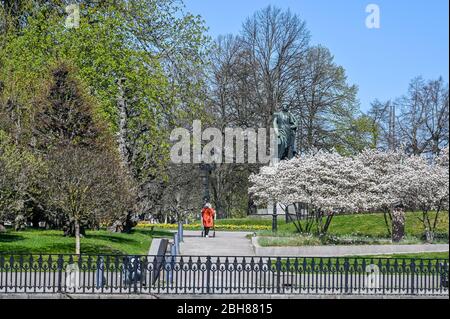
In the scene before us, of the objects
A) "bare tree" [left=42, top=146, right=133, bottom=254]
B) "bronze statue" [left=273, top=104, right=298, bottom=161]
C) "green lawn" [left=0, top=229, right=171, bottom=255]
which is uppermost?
"bronze statue" [left=273, top=104, right=298, bottom=161]

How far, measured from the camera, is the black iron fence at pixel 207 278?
69.4 feet

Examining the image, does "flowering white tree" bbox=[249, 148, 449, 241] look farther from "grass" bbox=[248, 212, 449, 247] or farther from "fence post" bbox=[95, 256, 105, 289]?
"fence post" bbox=[95, 256, 105, 289]

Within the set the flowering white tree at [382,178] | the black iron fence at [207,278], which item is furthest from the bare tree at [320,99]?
the black iron fence at [207,278]

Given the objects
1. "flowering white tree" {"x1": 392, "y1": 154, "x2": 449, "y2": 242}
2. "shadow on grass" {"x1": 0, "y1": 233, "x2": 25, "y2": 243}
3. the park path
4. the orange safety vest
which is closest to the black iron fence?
"shadow on grass" {"x1": 0, "y1": 233, "x2": 25, "y2": 243}

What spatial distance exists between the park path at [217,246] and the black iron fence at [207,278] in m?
9.20

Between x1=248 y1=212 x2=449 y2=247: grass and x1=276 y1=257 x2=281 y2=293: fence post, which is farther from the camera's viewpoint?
x1=248 y1=212 x2=449 y2=247: grass

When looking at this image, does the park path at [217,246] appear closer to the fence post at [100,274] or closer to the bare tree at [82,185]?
the bare tree at [82,185]

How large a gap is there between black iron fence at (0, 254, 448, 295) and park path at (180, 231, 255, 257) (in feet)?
30.2

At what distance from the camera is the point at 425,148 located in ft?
201

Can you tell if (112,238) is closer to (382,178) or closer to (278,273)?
(382,178)

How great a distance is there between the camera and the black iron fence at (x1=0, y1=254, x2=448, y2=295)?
21.1m

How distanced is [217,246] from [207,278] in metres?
13.2
